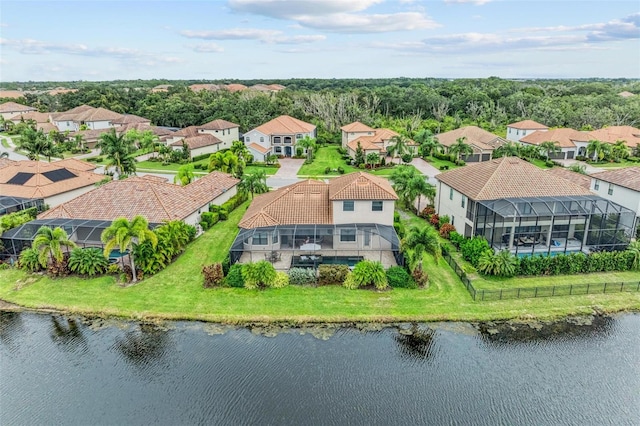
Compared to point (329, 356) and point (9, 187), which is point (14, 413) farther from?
point (9, 187)

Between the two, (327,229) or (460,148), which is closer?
(327,229)

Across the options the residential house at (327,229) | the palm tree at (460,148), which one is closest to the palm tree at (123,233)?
the residential house at (327,229)

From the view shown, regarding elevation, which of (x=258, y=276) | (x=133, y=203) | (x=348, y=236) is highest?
(x=133, y=203)

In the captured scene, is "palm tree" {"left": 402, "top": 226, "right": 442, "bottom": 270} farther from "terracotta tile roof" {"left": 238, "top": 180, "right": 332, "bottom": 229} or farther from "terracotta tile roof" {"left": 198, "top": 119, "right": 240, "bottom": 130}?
"terracotta tile roof" {"left": 198, "top": 119, "right": 240, "bottom": 130}

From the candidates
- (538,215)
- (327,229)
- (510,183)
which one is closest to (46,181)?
(327,229)

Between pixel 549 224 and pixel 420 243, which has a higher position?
pixel 420 243

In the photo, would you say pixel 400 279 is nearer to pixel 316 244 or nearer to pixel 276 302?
pixel 316 244
